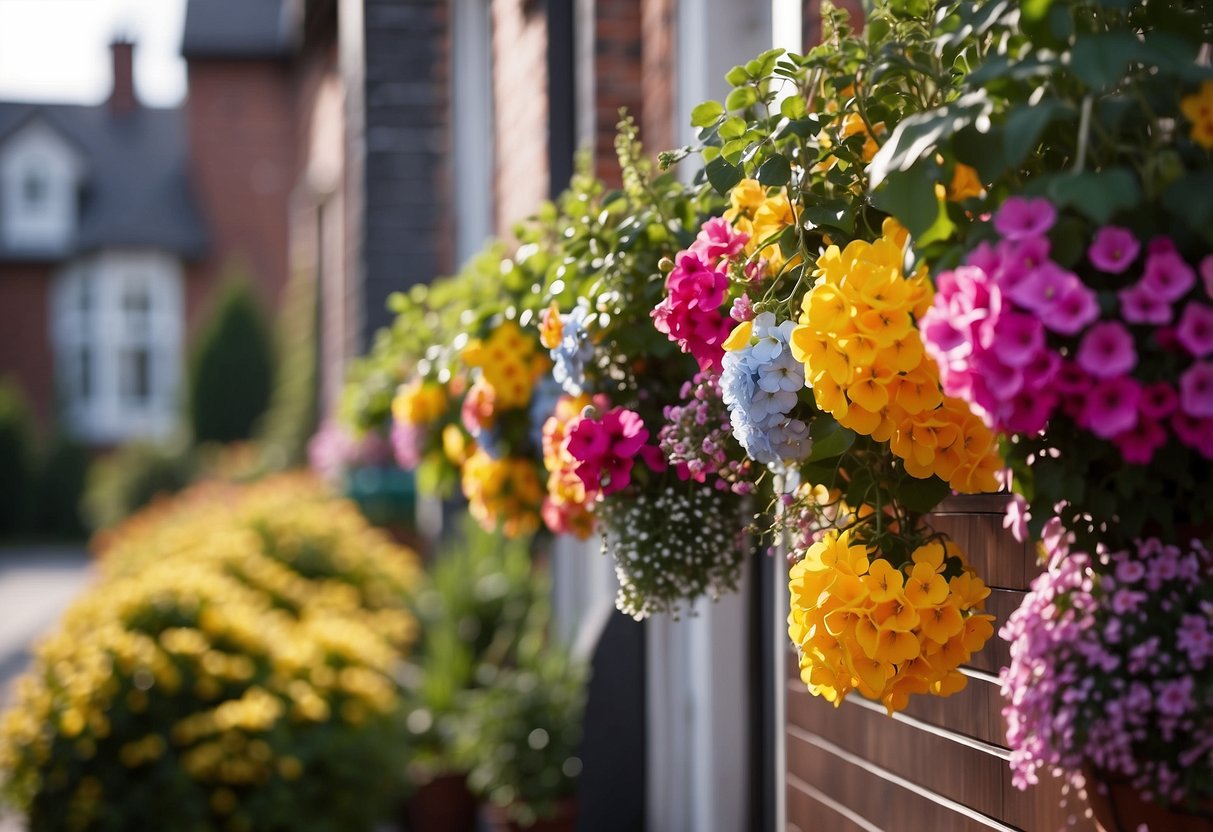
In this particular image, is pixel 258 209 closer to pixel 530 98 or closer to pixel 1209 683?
pixel 530 98

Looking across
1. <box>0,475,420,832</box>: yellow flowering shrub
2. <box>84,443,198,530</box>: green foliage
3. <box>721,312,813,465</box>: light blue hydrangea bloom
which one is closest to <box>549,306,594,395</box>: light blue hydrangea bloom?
<box>721,312,813,465</box>: light blue hydrangea bloom

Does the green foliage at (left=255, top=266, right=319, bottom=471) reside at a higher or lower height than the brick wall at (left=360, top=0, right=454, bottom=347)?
lower

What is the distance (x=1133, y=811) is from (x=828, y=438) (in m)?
0.48

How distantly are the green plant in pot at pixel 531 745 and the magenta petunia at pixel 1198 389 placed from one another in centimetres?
316

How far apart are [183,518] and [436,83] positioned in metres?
3.02

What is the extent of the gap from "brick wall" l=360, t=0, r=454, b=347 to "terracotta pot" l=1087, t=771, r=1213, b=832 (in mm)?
6493

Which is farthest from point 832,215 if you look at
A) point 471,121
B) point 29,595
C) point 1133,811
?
point 29,595

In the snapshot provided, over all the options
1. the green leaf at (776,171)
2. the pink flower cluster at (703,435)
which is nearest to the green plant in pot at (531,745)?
the pink flower cluster at (703,435)

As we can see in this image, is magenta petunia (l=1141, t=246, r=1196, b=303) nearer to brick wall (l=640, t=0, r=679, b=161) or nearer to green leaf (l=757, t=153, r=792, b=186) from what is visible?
green leaf (l=757, t=153, r=792, b=186)

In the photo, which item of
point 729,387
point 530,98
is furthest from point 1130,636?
point 530,98

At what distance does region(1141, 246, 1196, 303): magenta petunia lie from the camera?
104cm

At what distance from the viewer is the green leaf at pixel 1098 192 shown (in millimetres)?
1021

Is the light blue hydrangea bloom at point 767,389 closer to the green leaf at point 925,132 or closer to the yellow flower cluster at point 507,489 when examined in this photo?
the green leaf at point 925,132

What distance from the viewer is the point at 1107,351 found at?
104 centimetres
